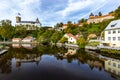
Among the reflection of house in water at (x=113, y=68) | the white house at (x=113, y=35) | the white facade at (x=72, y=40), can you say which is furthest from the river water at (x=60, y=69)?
the white facade at (x=72, y=40)

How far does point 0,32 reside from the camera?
109250mm

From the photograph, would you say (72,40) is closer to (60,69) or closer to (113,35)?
(113,35)

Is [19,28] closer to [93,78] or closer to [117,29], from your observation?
[117,29]

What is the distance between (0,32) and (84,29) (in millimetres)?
60528

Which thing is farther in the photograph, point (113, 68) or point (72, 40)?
point (72, 40)

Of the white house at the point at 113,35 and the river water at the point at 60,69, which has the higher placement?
the white house at the point at 113,35

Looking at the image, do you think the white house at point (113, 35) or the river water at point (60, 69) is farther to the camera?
the white house at point (113, 35)

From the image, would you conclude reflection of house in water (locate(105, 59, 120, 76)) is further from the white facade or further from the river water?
the white facade

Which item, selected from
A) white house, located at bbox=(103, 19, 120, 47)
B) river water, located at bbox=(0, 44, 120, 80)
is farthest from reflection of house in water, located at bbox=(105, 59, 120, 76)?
white house, located at bbox=(103, 19, 120, 47)

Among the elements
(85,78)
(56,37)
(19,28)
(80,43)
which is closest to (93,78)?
(85,78)

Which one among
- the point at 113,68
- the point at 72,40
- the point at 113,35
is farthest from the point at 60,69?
the point at 72,40

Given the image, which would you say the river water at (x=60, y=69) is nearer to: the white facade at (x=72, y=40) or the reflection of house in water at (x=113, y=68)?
the reflection of house in water at (x=113, y=68)

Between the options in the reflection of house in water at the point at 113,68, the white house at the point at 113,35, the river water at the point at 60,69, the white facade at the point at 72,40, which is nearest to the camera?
the river water at the point at 60,69

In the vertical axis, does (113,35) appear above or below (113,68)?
above
